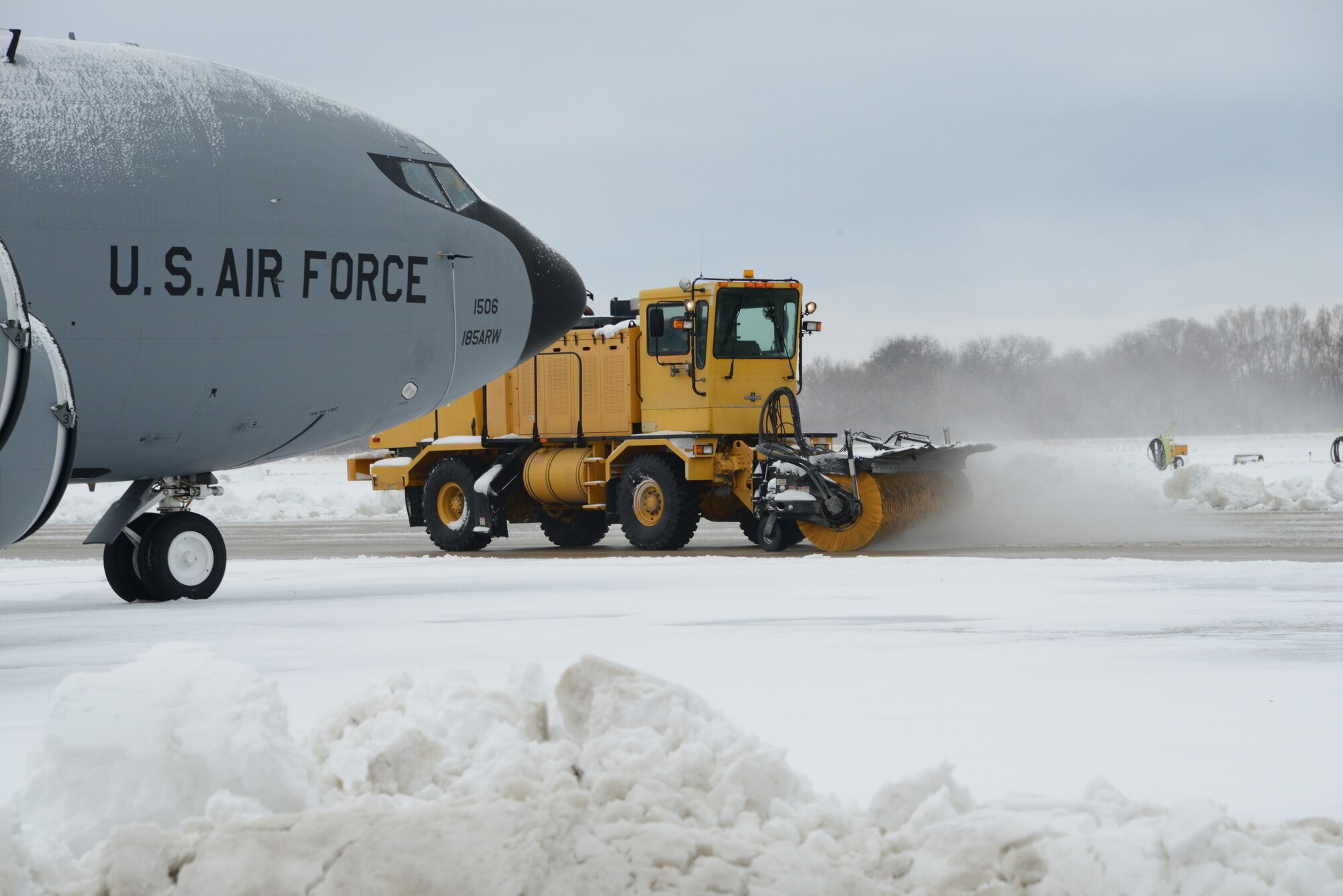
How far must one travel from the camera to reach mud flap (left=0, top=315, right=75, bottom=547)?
329 inches

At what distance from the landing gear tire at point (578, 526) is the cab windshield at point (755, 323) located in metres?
3.97

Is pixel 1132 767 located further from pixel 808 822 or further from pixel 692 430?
pixel 692 430

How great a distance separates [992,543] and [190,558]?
11.0 m

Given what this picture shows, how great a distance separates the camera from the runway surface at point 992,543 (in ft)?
53.8

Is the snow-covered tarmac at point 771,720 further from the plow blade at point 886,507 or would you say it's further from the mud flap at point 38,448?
the plow blade at point 886,507

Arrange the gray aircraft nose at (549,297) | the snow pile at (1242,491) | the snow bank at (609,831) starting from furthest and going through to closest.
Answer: the snow pile at (1242,491) < the gray aircraft nose at (549,297) < the snow bank at (609,831)

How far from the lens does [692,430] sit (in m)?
18.9

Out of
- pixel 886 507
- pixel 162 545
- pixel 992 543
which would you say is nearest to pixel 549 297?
pixel 162 545

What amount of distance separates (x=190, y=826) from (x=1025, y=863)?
7.38ft

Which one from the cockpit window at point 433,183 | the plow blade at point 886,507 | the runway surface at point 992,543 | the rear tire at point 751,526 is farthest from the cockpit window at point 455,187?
the rear tire at point 751,526

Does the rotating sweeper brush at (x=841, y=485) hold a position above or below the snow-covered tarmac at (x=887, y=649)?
above

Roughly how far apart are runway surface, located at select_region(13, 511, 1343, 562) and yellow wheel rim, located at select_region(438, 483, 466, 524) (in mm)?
538

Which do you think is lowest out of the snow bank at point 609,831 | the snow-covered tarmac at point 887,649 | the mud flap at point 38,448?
the snow-covered tarmac at point 887,649

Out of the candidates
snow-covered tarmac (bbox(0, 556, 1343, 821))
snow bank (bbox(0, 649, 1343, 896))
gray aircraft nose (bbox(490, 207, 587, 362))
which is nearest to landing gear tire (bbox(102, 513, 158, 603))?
snow-covered tarmac (bbox(0, 556, 1343, 821))
